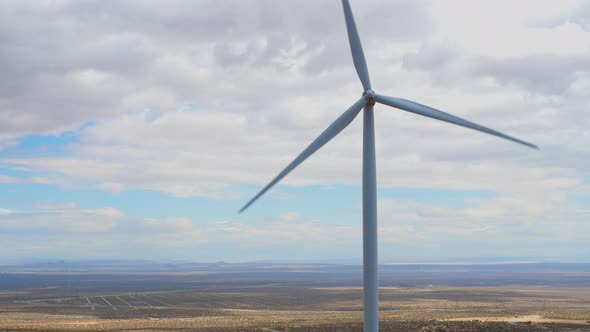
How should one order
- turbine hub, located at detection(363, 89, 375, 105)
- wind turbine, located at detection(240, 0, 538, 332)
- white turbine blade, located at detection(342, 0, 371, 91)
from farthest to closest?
white turbine blade, located at detection(342, 0, 371, 91)
turbine hub, located at detection(363, 89, 375, 105)
wind turbine, located at detection(240, 0, 538, 332)

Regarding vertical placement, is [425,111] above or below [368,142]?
above

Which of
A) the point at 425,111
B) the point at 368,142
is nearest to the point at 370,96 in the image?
the point at 368,142

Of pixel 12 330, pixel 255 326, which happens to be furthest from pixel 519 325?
pixel 12 330

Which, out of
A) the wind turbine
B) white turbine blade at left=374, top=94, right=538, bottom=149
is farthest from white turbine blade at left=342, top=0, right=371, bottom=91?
white turbine blade at left=374, top=94, right=538, bottom=149

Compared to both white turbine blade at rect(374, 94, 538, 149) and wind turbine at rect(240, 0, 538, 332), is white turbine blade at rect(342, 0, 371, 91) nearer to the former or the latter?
wind turbine at rect(240, 0, 538, 332)

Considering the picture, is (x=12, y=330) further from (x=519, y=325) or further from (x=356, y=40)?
(x=356, y=40)

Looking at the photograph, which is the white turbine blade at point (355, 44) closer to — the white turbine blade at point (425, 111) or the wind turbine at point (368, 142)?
the wind turbine at point (368, 142)

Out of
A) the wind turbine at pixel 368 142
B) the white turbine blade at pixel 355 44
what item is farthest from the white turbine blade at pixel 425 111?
the white turbine blade at pixel 355 44

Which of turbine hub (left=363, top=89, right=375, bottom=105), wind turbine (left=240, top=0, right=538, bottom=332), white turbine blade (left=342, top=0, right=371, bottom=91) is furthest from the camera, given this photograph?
white turbine blade (left=342, top=0, right=371, bottom=91)

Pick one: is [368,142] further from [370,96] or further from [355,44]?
[355,44]

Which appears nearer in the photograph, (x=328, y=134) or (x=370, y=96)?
(x=370, y=96)
